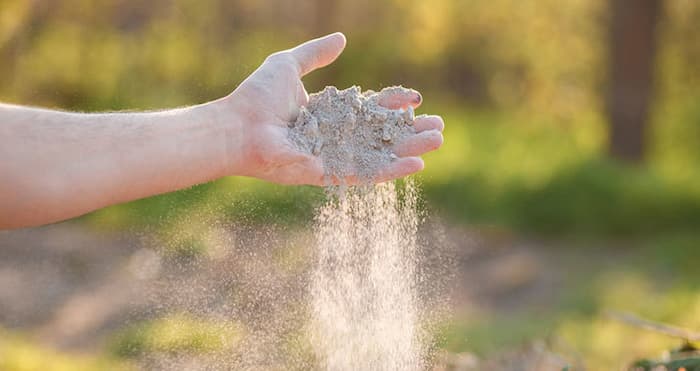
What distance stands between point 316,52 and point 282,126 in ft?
0.87

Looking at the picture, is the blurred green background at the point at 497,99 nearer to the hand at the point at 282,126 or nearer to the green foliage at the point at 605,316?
the green foliage at the point at 605,316

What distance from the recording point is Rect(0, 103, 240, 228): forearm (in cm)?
204

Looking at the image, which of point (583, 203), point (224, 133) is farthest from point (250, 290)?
point (224, 133)

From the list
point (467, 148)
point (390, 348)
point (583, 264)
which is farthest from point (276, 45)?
point (390, 348)

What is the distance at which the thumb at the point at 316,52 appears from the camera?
101 inches

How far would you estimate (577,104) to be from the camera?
12.5m

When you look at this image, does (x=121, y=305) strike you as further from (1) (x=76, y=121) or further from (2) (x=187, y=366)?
(1) (x=76, y=121)

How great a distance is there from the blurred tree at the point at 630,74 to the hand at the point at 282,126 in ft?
18.1

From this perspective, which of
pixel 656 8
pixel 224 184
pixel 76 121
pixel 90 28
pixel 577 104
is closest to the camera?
pixel 76 121

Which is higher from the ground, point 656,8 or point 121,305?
point 656,8

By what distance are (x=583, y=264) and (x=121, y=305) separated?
10.3 ft

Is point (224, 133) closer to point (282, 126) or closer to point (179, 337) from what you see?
point (282, 126)

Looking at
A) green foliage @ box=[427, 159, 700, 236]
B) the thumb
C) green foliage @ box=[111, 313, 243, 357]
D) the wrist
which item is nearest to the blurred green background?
green foliage @ box=[427, 159, 700, 236]

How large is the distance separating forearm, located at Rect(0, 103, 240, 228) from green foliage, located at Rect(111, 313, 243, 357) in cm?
142
